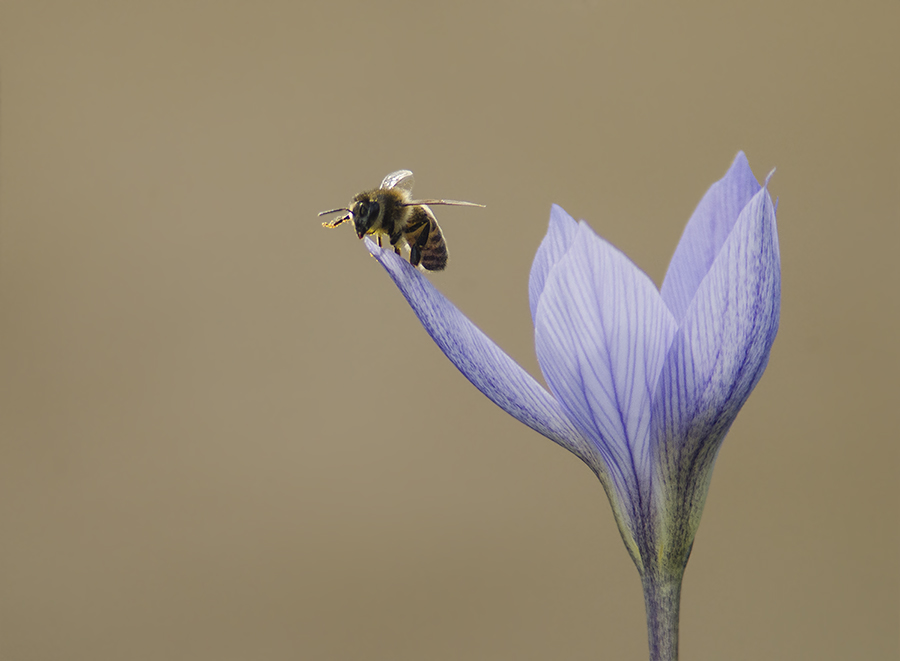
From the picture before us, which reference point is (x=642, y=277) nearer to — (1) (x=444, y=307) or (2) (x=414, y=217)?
(1) (x=444, y=307)

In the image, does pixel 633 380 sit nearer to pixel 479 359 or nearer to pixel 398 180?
pixel 479 359

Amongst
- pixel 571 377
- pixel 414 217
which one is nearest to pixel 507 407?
pixel 571 377

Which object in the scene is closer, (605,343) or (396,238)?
(605,343)

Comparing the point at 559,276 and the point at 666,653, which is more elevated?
the point at 559,276

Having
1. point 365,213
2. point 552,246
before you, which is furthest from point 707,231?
point 365,213

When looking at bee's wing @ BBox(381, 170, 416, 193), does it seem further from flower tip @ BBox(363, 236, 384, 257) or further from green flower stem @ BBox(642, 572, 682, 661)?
green flower stem @ BBox(642, 572, 682, 661)

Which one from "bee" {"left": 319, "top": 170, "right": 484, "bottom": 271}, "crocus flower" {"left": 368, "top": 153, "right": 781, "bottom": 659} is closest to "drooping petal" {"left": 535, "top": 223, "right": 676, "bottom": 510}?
"crocus flower" {"left": 368, "top": 153, "right": 781, "bottom": 659}
